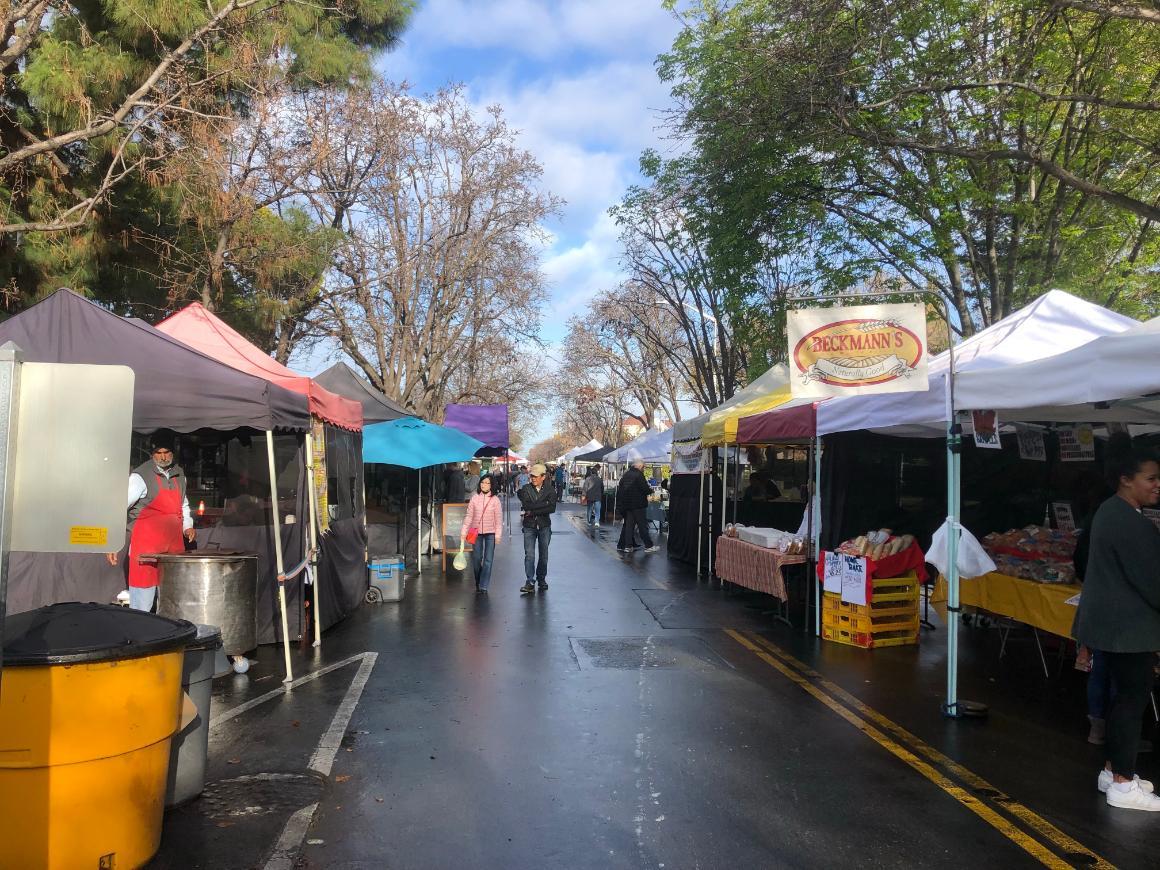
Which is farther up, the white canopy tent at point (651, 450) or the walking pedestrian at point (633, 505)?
the white canopy tent at point (651, 450)

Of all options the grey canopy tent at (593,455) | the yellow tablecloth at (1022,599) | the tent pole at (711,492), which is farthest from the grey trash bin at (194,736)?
the grey canopy tent at (593,455)

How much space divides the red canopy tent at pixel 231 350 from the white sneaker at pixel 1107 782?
7.05 m

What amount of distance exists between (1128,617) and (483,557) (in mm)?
9130

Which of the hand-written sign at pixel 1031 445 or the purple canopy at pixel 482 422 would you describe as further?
the purple canopy at pixel 482 422

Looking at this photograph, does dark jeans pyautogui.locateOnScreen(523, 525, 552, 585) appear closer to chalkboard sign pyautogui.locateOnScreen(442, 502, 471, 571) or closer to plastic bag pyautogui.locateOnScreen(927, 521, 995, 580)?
chalkboard sign pyautogui.locateOnScreen(442, 502, 471, 571)

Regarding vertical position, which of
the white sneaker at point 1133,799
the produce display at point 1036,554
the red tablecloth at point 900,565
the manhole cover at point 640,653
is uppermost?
the produce display at point 1036,554

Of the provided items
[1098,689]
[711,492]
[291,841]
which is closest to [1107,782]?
[1098,689]

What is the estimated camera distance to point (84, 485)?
2492 mm

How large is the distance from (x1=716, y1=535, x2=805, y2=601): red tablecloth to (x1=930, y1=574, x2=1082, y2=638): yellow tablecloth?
6.27 ft

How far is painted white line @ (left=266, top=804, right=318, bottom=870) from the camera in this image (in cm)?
379

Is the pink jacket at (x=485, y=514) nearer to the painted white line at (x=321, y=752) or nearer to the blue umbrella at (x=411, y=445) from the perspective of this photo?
the blue umbrella at (x=411, y=445)

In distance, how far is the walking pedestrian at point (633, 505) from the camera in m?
18.3

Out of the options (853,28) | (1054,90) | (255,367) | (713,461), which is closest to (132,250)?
(255,367)

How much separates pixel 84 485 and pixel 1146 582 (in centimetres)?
504
